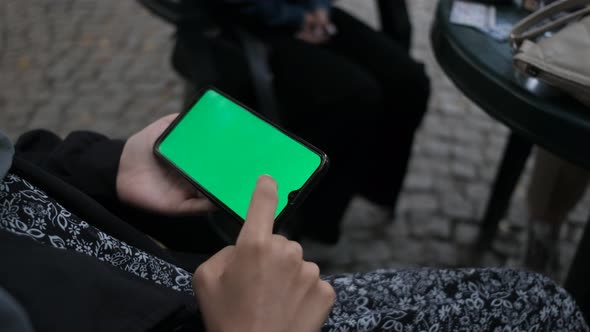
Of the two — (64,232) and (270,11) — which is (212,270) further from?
(270,11)

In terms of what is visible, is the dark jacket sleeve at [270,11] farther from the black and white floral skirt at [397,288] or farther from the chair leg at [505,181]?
the black and white floral skirt at [397,288]

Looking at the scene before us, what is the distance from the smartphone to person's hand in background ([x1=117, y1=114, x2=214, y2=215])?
0.14 feet

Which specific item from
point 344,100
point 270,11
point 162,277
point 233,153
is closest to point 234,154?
point 233,153

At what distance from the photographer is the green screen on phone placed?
912mm

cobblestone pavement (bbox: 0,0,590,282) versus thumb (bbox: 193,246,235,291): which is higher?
thumb (bbox: 193,246,235,291)

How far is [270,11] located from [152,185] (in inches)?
36.7

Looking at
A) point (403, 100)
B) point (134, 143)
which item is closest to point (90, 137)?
point (134, 143)

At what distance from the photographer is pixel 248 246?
640mm

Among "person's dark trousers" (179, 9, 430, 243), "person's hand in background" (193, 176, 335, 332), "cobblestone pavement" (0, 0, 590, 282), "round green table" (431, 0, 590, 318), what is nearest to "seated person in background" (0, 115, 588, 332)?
"person's hand in background" (193, 176, 335, 332)

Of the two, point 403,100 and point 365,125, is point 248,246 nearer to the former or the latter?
point 365,125

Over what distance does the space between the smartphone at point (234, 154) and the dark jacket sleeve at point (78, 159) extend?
0.12 m

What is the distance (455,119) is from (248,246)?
2.38m

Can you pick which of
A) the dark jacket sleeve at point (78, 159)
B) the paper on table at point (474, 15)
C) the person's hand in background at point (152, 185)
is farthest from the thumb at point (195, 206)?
the paper on table at point (474, 15)

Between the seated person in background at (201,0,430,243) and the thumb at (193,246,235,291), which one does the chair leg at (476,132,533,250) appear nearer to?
the seated person in background at (201,0,430,243)
